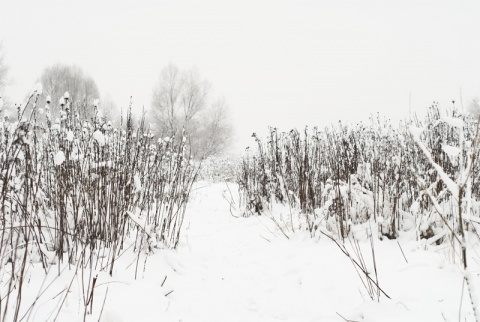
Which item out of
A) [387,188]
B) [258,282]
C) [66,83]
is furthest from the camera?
[66,83]

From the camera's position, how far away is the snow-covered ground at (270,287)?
1516 mm

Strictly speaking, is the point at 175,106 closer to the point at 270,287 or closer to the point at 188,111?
the point at 188,111

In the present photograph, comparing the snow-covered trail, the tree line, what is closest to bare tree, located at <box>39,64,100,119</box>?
the tree line

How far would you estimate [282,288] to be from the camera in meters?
2.17

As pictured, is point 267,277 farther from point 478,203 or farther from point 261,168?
point 261,168

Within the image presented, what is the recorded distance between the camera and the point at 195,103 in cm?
2112

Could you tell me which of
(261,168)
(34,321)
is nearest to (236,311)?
(34,321)

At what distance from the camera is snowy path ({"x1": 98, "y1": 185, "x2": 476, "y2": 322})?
1.57m

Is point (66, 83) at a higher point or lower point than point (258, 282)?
higher

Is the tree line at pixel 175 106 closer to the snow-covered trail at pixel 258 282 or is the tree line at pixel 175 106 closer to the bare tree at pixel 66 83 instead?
the bare tree at pixel 66 83

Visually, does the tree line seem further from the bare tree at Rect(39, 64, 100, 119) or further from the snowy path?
the snowy path

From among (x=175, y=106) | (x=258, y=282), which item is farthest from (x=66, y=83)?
(x=258, y=282)

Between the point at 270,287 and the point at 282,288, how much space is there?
95 mm

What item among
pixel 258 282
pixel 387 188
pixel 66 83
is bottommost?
pixel 258 282
